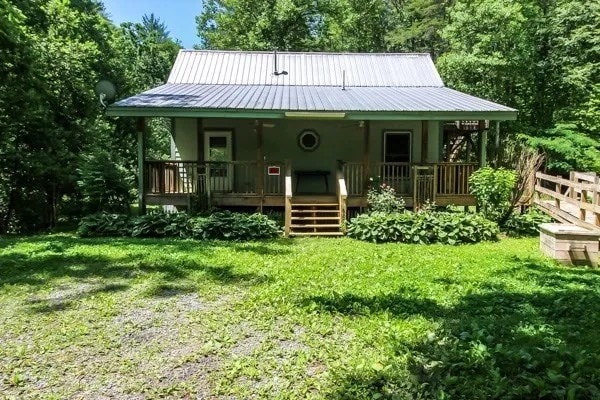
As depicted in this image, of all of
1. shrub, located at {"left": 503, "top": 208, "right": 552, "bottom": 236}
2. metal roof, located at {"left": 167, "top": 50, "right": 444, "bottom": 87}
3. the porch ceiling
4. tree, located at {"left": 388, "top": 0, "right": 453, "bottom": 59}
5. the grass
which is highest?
tree, located at {"left": 388, "top": 0, "right": 453, "bottom": 59}

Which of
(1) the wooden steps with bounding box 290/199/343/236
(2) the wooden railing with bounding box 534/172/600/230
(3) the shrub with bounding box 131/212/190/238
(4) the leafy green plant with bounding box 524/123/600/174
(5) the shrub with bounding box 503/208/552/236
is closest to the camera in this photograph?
(2) the wooden railing with bounding box 534/172/600/230

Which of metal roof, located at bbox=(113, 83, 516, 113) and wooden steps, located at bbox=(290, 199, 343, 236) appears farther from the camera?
metal roof, located at bbox=(113, 83, 516, 113)

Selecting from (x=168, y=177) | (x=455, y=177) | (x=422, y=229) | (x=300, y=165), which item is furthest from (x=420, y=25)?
(x=422, y=229)

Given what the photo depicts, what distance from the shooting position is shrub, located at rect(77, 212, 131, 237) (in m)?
10.8

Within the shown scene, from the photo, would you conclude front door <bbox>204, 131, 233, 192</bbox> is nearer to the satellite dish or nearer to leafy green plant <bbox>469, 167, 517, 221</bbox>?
the satellite dish

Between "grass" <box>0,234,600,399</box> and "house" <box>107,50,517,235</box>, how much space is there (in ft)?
13.2

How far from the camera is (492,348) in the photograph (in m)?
4.12

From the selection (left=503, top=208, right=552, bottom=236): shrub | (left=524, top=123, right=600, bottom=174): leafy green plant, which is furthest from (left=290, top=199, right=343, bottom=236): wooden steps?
(left=524, top=123, right=600, bottom=174): leafy green plant

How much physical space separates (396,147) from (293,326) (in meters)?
10.3

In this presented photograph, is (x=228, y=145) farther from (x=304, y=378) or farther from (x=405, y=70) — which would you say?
(x=304, y=378)

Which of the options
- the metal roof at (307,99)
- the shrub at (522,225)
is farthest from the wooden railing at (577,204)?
the metal roof at (307,99)

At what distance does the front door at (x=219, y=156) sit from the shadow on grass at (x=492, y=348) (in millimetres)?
7735

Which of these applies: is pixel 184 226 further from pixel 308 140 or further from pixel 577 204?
pixel 577 204

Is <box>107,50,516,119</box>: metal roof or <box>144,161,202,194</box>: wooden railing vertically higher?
<box>107,50,516,119</box>: metal roof
